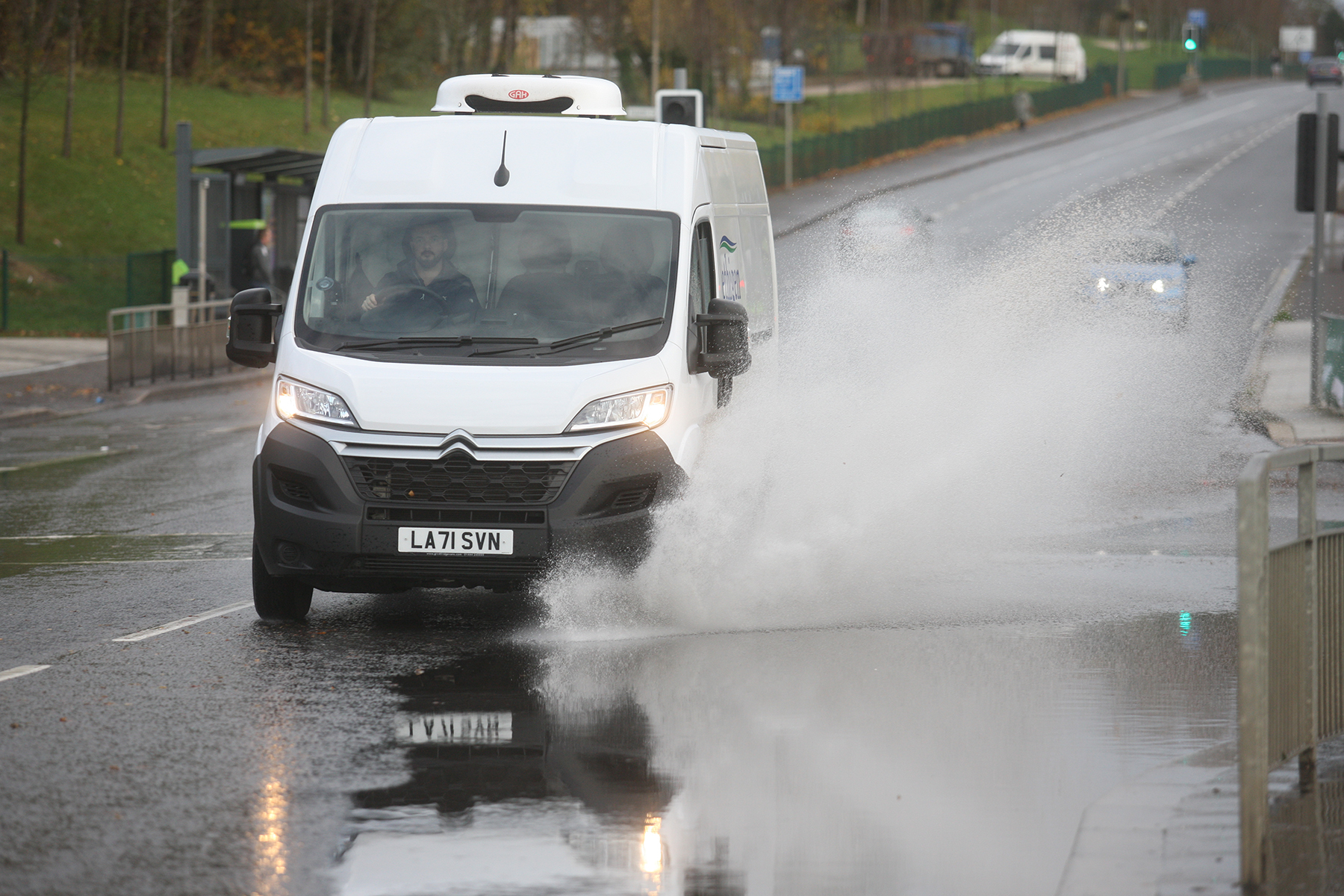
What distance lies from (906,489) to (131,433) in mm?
11009

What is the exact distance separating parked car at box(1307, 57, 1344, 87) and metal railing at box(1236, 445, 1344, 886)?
314ft

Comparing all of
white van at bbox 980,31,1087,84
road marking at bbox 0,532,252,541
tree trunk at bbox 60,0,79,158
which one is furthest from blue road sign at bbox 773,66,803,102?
white van at bbox 980,31,1087,84

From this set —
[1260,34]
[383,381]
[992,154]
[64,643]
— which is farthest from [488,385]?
[1260,34]

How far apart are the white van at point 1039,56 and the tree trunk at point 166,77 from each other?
50.6m

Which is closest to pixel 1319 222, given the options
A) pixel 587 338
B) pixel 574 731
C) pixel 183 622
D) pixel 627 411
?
pixel 587 338

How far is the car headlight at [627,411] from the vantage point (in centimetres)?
820

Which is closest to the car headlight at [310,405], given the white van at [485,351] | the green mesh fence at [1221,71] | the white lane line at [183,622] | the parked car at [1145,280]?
the white van at [485,351]

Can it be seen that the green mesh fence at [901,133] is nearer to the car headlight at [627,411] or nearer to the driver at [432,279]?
the driver at [432,279]

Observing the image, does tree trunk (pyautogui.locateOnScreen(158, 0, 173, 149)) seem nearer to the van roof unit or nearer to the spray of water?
the spray of water

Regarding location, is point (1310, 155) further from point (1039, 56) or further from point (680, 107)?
point (1039, 56)

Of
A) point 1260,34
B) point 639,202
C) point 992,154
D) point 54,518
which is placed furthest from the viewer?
point 1260,34

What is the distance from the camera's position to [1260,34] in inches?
5271

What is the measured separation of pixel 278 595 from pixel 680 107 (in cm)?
1083

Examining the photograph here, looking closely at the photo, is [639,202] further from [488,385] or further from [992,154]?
[992,154]
